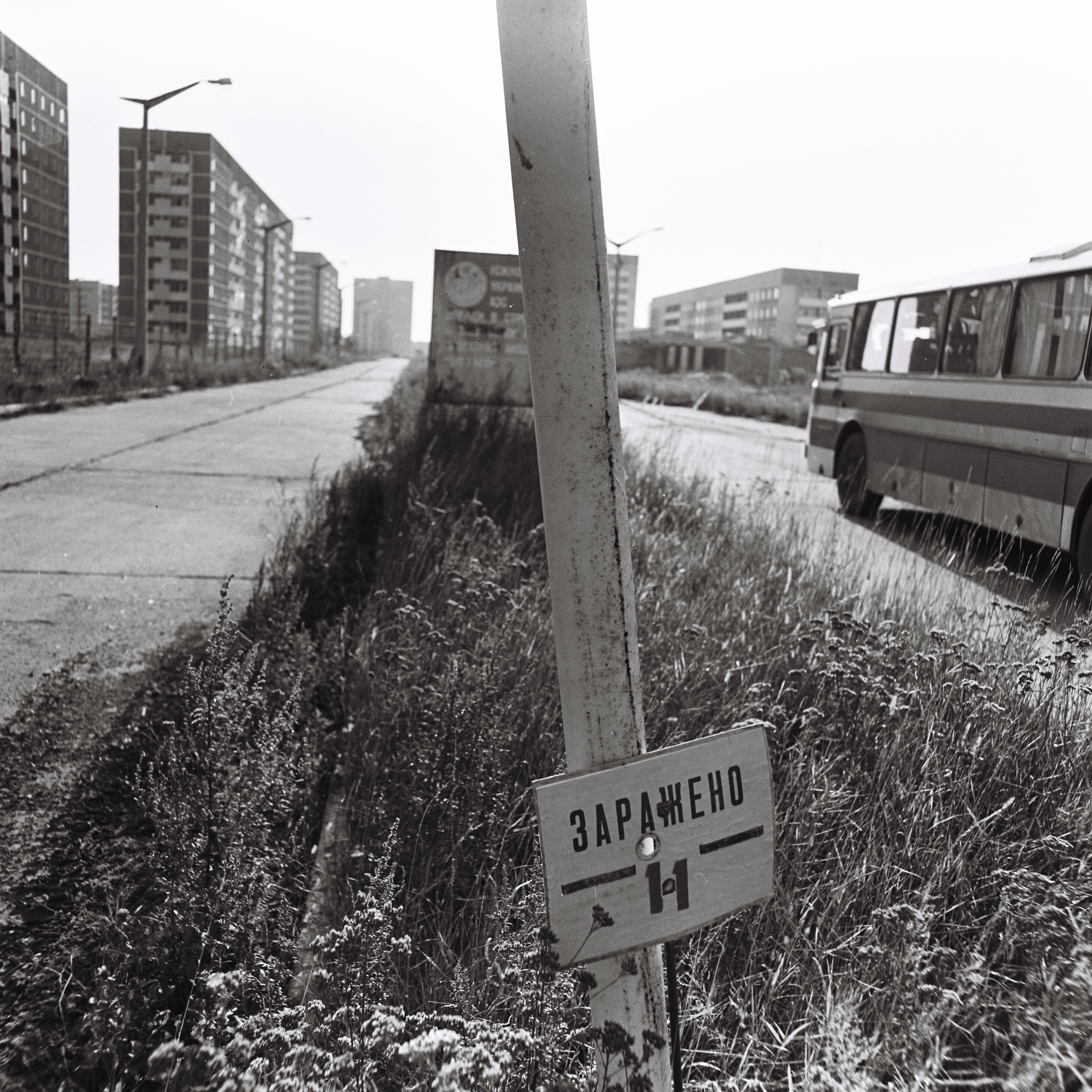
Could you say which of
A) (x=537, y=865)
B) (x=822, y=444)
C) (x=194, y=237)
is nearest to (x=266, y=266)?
(x=194, y=237)

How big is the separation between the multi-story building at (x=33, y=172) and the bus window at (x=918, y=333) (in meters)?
7.94

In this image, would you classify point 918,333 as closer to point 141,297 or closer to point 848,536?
point 848,536

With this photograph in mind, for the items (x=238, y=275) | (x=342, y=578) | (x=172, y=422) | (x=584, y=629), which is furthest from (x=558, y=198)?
(x=238, y=275)

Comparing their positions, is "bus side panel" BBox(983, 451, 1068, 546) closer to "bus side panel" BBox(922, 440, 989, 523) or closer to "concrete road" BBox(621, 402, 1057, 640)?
"bus side panel" BBox(922, 440, 989, 523)

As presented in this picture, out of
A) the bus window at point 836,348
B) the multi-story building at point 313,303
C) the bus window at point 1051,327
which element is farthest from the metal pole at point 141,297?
the multi-story building at point 313,303

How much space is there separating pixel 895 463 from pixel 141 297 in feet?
76.7

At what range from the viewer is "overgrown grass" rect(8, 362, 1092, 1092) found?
2.03m

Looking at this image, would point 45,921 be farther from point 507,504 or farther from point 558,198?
point 507,504

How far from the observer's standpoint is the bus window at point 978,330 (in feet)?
33.3

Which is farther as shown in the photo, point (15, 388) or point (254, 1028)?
point (15, 388)

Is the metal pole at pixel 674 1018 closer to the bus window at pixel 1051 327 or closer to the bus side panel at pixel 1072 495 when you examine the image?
the bus side panel at pixel 1072 495

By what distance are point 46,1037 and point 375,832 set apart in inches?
39.8

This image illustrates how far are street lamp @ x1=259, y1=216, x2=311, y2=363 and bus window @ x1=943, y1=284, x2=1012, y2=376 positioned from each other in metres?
23.0

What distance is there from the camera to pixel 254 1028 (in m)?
1.92
